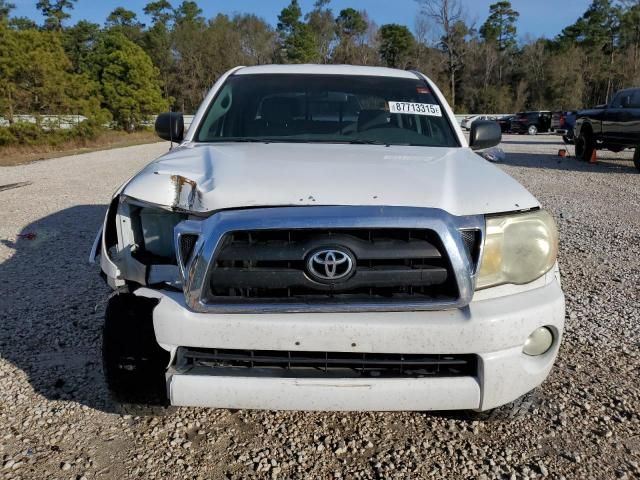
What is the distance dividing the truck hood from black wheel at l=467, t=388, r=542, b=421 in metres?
0.95

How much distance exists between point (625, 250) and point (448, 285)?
15.3ft

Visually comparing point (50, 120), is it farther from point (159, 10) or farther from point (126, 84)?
point (159, 10)

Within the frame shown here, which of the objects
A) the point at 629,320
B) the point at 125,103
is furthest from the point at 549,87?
the point at 629,320

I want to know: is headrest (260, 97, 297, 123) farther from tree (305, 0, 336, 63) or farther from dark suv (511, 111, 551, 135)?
tree (305, 0, 336, 63)

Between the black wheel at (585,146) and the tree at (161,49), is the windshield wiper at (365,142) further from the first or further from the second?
the tree at (161,49)

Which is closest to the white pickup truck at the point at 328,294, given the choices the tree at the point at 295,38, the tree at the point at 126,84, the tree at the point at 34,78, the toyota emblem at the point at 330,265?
the toyota emblem at the point at 330,265

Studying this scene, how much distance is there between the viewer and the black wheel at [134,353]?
2021 mm

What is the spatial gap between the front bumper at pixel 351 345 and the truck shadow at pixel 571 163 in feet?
41.2

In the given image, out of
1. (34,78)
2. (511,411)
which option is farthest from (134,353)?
(34,78)

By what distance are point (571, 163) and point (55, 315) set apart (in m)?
14.5

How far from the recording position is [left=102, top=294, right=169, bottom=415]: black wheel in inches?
79.6

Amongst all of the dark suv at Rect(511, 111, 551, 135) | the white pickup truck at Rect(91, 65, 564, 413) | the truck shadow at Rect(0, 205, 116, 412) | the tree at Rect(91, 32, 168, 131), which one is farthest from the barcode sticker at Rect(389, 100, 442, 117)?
the tree at Rect(91, 32, 168, 131)

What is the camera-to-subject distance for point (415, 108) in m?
3.54

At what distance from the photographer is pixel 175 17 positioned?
8225 cm
